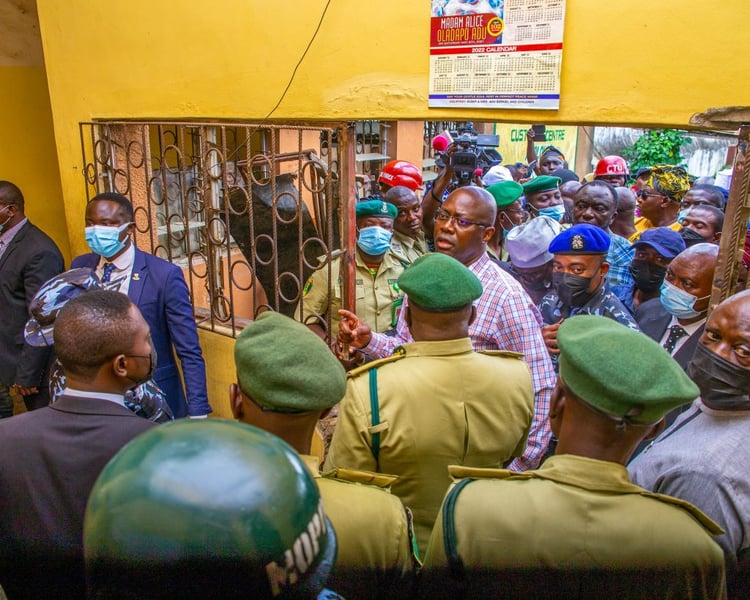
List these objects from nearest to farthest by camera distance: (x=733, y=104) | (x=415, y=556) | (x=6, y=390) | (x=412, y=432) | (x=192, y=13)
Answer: (x=415, y=556) < (x=412, y=432) < (x=733, y=104) < (x=192, y=13) < (x=6, y=390)

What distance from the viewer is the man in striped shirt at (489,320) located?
2557 millimetres

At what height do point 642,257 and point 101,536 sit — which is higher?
point 101,536

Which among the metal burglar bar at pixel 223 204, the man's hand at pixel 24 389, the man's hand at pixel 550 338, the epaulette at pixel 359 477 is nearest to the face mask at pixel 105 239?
the metal burglar bar at pixel 223 204

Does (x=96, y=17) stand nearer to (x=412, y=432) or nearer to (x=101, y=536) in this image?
(x=412, y=432)

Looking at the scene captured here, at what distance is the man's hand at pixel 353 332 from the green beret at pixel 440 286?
67 centimetres

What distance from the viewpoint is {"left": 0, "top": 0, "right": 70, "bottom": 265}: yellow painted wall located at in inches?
191

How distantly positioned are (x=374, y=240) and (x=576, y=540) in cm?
246

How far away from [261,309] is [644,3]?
8.16 feet

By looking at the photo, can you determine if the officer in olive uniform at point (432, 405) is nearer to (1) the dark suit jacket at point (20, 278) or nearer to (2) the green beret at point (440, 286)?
(2) the green beret at point (440, 286)

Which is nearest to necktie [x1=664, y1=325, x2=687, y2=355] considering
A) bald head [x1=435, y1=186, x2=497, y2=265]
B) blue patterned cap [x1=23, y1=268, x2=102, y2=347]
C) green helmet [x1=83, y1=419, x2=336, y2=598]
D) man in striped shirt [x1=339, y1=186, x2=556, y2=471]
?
man in striped shirt [x1=339, y1=186, x2=556, y2=471]

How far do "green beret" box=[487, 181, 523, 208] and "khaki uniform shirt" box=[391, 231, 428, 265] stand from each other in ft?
2.14

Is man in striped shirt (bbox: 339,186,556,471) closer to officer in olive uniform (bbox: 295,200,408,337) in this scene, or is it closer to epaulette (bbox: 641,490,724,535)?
officer in olive uniform (bbox: 295,200,408,337)

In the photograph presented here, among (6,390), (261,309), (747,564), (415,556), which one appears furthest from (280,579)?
(6,390)

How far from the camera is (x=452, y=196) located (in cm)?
306
